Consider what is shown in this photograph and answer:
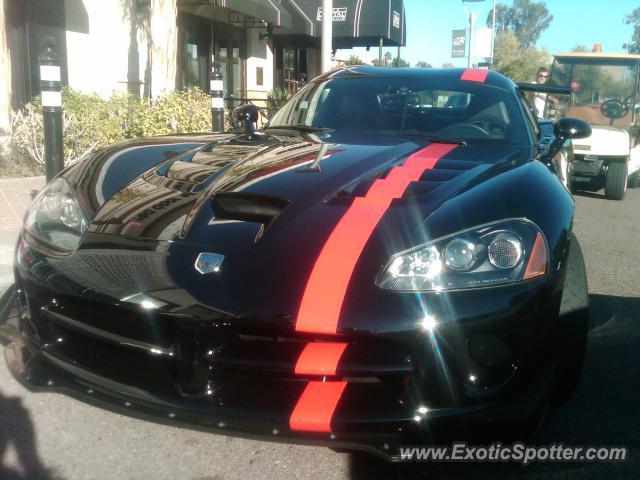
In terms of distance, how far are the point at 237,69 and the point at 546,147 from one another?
48.7 ft

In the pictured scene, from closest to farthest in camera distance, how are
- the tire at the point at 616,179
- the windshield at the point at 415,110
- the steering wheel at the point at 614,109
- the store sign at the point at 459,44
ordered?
the windshield at the point at 415,110
the tire at the point at 616,179
the steering wheel at the point at 614,109
the store sign at the point at 459,44

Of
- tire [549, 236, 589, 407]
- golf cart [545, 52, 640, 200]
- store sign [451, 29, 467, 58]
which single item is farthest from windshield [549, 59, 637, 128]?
store sign [451, 29, 467, 58]


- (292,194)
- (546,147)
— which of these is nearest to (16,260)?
(292,194)

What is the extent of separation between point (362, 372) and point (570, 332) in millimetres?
866

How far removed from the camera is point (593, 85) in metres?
10.9

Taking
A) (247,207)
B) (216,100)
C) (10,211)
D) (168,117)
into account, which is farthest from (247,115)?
(168,117)

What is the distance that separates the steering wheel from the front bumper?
923 cm

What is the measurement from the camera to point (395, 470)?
2.29 metres

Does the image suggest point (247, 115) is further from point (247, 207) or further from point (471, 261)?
point (471, 261)

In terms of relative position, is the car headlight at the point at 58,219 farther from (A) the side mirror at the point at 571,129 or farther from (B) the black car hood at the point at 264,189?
(A) the side mirror at the point at 571,129

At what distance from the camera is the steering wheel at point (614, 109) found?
10367 millimetres

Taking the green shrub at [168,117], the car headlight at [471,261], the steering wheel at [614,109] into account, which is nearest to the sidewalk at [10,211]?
the green shrub at [168,117]

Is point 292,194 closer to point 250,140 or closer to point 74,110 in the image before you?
point 250,140

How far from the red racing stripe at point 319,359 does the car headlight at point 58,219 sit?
1.00 meters
